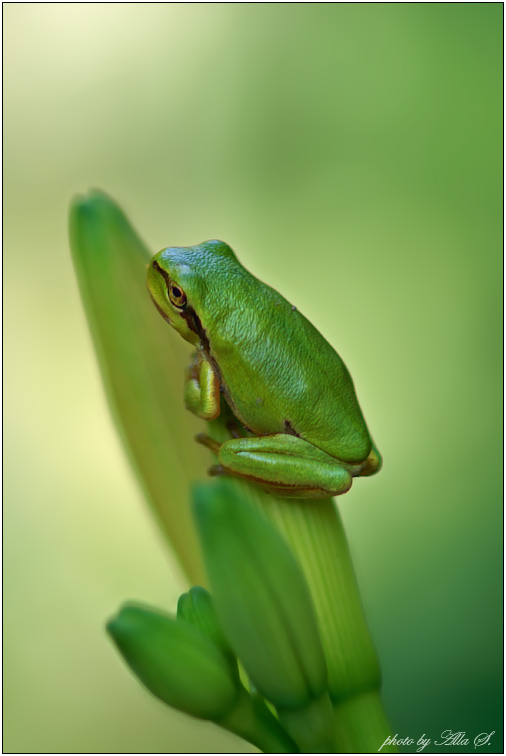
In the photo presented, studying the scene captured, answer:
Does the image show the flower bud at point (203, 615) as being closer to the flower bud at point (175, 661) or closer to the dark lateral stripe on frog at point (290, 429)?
the flower bud at point (175, 661)

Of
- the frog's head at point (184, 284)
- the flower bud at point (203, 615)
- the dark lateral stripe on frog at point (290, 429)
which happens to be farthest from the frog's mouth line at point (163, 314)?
the flower bud at point (203, 615)

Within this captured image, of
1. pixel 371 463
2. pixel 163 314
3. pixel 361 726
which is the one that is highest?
pixel 163 314

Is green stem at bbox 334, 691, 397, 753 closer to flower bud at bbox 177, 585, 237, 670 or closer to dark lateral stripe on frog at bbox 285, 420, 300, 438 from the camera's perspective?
flower bud at bbox 177, 585, 237, 670

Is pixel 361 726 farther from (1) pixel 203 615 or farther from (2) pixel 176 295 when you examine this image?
(2) pixel 176 295

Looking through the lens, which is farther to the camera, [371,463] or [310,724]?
[371,463]

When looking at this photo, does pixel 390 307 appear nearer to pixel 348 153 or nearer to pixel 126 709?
pixel 348 153

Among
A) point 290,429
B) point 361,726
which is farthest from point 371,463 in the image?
point 361,726

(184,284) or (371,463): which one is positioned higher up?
(184,284)
